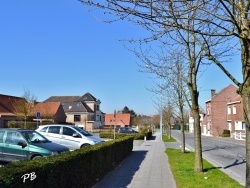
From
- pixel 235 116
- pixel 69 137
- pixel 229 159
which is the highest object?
pixel 235 116

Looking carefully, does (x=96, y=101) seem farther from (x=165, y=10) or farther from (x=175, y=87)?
(x=165, y=10)

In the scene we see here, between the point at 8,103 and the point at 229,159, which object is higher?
the point at 8,103

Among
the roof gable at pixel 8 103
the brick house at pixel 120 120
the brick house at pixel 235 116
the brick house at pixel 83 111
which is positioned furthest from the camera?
the brick house at pixel 120 120

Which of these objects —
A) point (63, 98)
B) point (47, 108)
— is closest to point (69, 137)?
point (47, 108)

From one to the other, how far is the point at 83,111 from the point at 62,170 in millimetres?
77245

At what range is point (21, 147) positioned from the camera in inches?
477

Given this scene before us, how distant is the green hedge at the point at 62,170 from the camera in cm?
480

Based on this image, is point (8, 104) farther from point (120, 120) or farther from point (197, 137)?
point (120, 120)

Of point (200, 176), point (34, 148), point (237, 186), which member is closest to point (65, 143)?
point (34, 148)

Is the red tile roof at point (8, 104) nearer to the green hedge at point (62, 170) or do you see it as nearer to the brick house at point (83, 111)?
the brick house at point (83, 111)

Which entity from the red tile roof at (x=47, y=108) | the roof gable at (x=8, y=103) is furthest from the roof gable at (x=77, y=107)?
the roof gable at (x=8, y=103)

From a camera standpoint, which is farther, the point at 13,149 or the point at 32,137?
the point at 32,137

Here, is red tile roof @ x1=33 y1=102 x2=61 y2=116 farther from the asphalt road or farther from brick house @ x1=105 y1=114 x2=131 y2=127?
brick house @ x1=105 y1=114 x2=131 y2=127

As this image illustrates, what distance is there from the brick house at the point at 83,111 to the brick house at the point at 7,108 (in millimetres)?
23151
